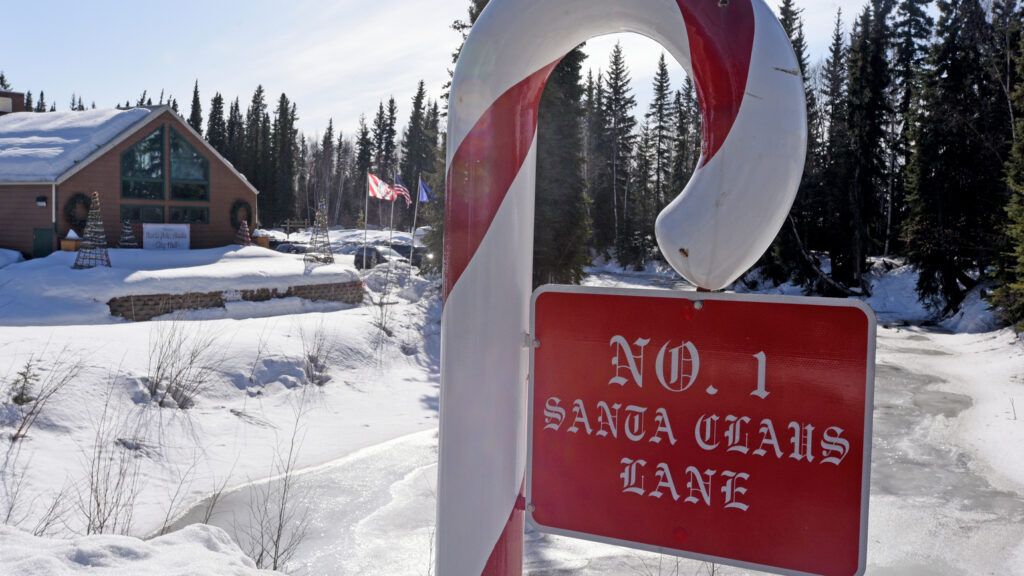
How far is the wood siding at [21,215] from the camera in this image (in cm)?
2200

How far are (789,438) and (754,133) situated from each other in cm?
52

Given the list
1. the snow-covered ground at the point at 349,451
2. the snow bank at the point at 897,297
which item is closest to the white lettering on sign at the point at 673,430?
the snow-covered ground at the point at 349,451

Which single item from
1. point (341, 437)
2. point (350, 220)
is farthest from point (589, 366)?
point (350, 220)

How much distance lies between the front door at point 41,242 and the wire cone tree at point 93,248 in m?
2.76

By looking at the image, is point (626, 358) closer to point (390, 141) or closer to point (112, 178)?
point (112, 178)

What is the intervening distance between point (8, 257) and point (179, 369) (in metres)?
17.0

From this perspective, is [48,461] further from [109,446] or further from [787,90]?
[787,90]

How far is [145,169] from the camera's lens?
80.3 feet

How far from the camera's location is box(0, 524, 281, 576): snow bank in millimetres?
3156

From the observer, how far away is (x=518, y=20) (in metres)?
1.41

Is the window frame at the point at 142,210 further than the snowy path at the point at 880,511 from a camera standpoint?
Yes

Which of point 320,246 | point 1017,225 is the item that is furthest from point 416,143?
point 1017,225

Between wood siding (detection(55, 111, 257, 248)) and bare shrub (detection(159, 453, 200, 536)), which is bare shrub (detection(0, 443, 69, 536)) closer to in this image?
bare shrub (detection(159, 453, 200, 536))

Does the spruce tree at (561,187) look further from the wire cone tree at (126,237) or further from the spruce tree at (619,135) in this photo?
the spruce tree at (619,135)
